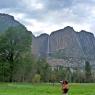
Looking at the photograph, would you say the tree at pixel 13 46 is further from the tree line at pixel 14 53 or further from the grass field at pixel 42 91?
the grass field at pixel 42 91

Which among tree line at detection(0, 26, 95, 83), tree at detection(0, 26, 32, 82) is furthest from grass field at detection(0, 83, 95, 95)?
tree at detection(0, 26, 32, 82)

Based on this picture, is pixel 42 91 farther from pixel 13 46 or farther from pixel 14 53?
pixel 14 53

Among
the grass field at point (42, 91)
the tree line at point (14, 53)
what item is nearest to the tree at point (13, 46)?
the tree line at point (14, 53)

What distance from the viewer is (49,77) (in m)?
104

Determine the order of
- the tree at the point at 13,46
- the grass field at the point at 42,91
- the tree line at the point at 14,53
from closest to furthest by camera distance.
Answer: the grass field at the point at 42,91 → the tree line at the point at 14,53 → the tree at the point at 13,46

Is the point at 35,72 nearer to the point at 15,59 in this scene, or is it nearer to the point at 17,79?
the point at 17,79

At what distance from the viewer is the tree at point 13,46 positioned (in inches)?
3196

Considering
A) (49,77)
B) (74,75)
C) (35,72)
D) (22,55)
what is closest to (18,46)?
(22,55)

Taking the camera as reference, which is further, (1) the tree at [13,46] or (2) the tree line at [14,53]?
(1) the tree at [13,46]

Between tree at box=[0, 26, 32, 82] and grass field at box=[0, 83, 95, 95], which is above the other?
tree at box=[0, 26, 32, 82]

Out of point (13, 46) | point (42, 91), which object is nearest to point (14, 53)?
point (13, 46)

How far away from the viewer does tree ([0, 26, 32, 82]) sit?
8119 cm

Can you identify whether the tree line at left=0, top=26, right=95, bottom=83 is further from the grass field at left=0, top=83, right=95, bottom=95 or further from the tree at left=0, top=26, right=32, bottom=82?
the grass field at left=0, top=83, right=95, bottom=95

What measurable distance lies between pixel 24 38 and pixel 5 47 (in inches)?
192
